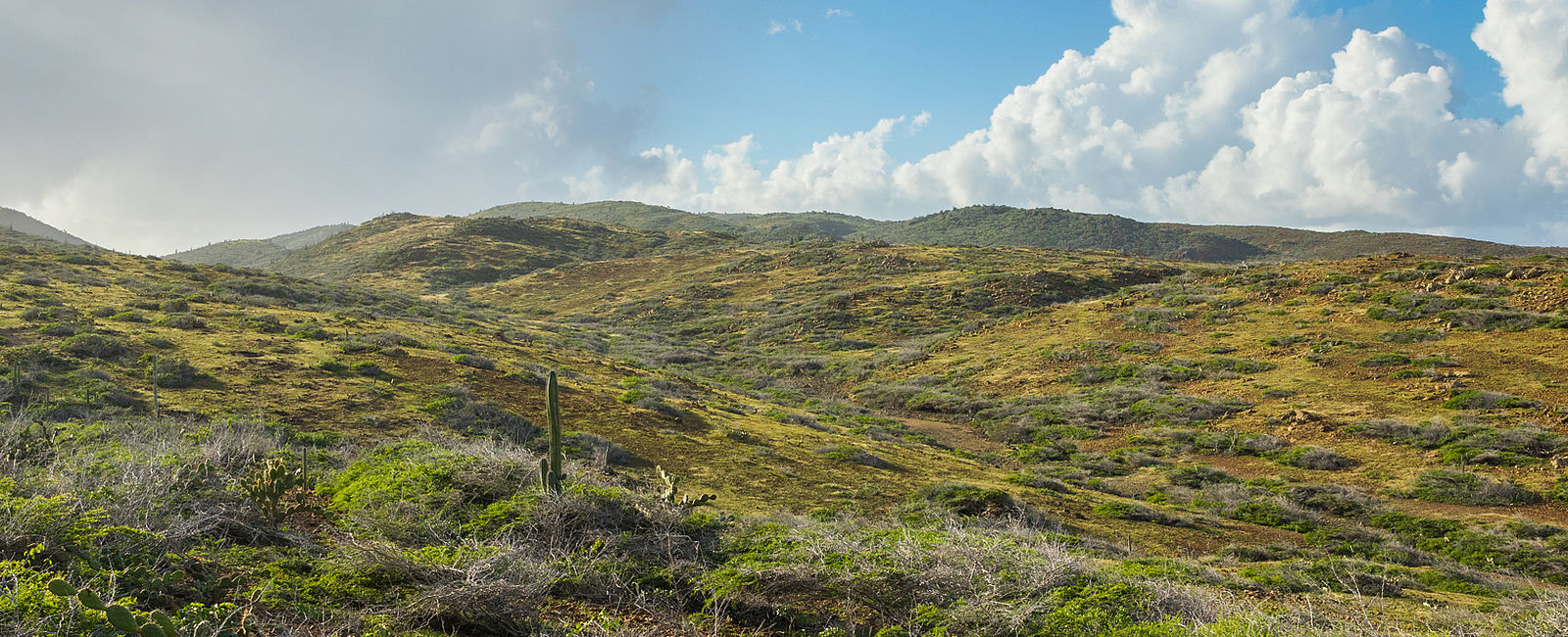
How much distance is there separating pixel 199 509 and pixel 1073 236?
11541 cm

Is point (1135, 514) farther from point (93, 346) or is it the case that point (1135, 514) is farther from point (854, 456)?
point (93, 346)

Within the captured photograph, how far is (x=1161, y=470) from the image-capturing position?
50.8 feet

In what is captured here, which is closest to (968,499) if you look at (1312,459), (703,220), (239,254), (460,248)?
(1312,459)

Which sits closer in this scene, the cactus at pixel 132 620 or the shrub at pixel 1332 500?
the cactus at pixel 132 620

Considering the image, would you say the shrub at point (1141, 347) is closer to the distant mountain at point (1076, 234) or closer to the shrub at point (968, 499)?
the shrub at point (968, 499)

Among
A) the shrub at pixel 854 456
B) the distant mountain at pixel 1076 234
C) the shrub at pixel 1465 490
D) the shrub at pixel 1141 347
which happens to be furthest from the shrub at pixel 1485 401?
the distant mountain at pixel 1076 234

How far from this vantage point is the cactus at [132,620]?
3.15 metres

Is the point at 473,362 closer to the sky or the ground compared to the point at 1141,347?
closer to the ground

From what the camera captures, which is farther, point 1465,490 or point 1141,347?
point 1141,347

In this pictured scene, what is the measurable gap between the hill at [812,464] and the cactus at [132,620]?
80 mm

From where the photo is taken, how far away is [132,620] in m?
3.24

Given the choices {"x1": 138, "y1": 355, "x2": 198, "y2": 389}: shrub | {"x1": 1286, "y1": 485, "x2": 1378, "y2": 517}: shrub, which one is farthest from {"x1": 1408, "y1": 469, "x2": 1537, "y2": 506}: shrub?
{"x1": 138, "y1": 355, "x2": 198, "y2": 389}: shrub

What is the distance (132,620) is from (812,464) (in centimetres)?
1134

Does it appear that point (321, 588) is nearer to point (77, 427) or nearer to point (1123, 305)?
point (77, 427)
